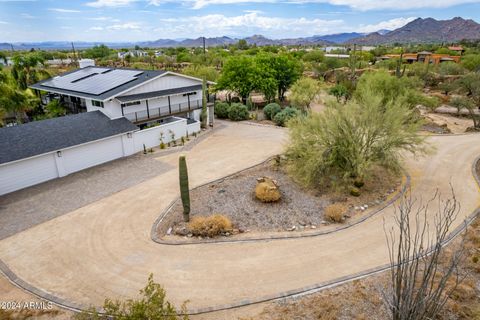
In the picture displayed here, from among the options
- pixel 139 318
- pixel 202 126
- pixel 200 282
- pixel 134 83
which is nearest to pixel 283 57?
pixel 202 126

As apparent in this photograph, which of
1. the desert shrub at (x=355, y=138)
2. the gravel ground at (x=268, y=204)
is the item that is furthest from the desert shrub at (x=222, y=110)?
the desert shrub at (x=355, y=138)

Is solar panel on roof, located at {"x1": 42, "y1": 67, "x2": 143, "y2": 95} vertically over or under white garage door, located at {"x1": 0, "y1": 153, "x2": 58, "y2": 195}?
over

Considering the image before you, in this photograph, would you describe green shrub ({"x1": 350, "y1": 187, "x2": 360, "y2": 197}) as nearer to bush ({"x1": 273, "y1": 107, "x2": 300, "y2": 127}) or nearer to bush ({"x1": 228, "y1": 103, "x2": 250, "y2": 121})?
bush ({"x1": 273, "y1": 107, "x2": 300, "y2": 127})

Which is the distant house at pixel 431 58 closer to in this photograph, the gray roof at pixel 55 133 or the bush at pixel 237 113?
the bush at pixel 237 113

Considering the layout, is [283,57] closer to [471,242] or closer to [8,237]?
[471,242]

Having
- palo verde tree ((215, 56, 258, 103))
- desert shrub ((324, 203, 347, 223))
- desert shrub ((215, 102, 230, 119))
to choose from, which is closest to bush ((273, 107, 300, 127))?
desert shrub ((215, 102, 230, 119))

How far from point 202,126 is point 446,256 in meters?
26.6

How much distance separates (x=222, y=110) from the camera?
129 ft

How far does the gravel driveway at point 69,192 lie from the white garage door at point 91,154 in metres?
0.53

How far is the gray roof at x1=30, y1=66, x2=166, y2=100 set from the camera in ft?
90.9

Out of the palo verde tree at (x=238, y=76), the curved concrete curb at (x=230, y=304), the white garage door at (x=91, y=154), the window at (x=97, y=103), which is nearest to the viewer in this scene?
the curved concrete curb at (x=230, y=304)

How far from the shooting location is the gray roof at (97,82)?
1091 inches

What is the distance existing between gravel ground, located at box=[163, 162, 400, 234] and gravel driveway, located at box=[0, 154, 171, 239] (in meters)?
5.57

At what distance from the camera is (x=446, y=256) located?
1334 cm
